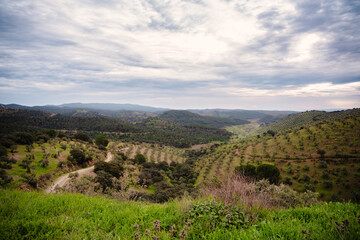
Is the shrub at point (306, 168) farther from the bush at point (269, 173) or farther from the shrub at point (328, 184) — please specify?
the bush at point (269, 173)

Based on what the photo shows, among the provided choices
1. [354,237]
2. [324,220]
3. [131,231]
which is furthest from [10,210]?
[324,220]

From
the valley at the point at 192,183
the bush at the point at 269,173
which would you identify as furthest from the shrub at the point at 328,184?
the bush at the point at 269,173

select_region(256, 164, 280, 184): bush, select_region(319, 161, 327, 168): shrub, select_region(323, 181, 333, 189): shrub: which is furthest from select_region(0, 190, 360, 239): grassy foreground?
select_region(319, 161, 327, 168): shrub

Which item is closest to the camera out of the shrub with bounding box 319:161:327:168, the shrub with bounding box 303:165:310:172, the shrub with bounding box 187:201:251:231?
the shrub with bounding box 187:201:251:231

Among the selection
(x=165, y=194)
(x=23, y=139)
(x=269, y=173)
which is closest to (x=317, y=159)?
(x=269, y=173)

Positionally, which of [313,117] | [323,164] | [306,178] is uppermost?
[313,117]

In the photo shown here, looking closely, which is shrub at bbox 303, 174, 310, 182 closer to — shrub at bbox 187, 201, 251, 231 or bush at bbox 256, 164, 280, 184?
bush at bbox 256, 164, 280, 184

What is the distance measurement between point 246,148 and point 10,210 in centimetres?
6759

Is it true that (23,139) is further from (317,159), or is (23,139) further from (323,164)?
(317,159)

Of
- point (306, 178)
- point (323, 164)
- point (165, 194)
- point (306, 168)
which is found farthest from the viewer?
point (306, 168)

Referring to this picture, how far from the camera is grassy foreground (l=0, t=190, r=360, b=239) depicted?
260 centimetres

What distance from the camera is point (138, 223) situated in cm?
352

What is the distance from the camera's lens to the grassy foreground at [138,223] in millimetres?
2604

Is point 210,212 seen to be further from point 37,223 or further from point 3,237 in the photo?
point 3,237
